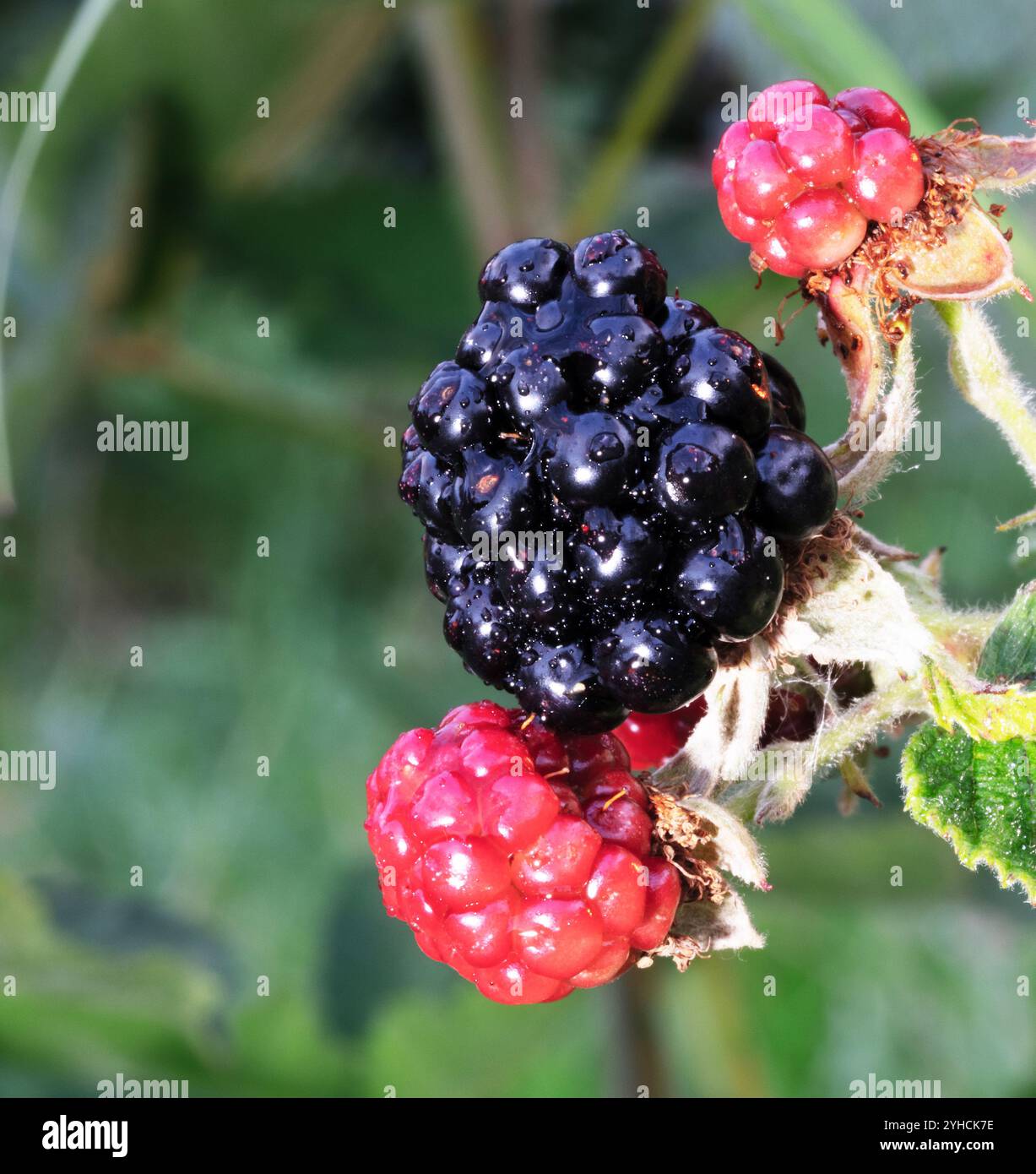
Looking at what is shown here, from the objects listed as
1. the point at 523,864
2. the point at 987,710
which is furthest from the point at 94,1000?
the point at 987,710

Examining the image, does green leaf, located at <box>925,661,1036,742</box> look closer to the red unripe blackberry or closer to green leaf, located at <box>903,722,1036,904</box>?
green leaf, located at <box>903,722,1036,904</box>

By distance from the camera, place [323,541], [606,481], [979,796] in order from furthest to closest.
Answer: [323,541] < [979,796] < [606,481]

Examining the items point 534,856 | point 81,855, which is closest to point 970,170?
point 534,856

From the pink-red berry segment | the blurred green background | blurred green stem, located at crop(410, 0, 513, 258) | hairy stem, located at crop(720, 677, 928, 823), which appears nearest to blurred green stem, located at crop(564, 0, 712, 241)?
the blurred green background

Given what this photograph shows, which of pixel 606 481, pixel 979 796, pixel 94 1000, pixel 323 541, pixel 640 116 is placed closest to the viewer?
pixel 606 481

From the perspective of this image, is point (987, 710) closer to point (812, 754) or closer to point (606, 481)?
point (812, 754)

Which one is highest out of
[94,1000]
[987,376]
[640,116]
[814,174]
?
[640,116]

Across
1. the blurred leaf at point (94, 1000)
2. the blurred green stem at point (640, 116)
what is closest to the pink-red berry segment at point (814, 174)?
the blurred green stem at point (640, 116)
